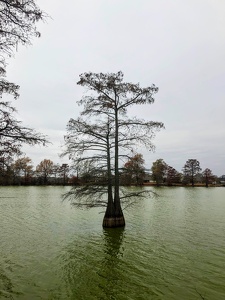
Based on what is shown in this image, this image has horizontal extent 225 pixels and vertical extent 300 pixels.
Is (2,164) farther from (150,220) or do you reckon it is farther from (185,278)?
(150,220)

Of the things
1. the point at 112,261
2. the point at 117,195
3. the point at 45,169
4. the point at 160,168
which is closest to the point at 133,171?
the point at 117,195

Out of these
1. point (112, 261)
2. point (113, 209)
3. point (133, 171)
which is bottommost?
point (112, 261)

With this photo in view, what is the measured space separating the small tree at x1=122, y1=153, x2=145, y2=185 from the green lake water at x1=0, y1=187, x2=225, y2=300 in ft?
11.6

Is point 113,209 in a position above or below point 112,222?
above

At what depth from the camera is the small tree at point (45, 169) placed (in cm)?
10443

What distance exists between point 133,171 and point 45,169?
3651 inches

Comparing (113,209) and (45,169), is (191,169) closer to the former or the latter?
(45,169)

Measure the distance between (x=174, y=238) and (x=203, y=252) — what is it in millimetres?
3200

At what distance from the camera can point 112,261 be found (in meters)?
11.6

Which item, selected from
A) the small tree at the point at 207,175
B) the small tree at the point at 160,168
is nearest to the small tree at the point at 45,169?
the small tree at the point at 160,168

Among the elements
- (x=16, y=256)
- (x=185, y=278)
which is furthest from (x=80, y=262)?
(x=185, y=278)

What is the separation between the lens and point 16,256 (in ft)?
40.0

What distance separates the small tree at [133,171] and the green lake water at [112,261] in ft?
11.6

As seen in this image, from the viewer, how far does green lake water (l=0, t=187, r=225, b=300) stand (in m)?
8.36
